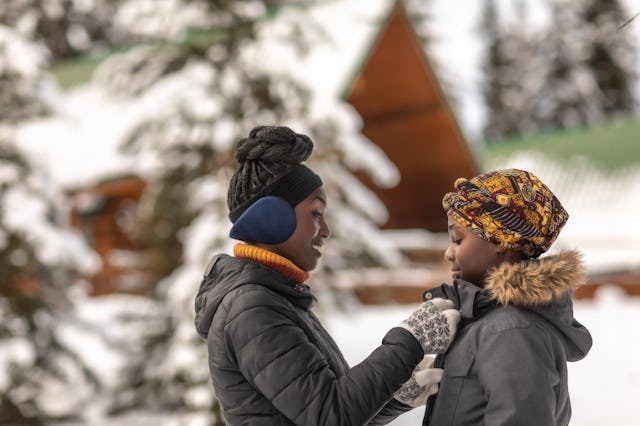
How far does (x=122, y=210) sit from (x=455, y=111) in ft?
24.8

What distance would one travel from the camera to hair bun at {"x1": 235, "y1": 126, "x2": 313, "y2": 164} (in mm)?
2793

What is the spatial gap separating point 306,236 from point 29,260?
28.0ft

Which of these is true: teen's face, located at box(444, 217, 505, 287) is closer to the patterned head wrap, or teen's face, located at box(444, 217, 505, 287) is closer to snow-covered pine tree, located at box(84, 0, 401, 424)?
the patterned head wrap

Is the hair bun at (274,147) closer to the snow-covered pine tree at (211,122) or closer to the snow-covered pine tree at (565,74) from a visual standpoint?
the snow-covered pine tree at (211,122)

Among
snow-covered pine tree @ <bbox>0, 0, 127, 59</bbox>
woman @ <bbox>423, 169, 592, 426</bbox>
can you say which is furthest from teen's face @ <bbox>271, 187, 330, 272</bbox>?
snow-covered pine tree @ <bbox>0, 0, 127, 59</bbox>

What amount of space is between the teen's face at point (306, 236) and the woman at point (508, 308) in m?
0.43

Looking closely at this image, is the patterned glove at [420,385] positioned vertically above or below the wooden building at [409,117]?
below

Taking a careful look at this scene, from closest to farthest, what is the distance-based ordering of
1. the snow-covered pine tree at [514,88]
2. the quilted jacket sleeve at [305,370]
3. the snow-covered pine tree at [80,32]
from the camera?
the quilted jacket sleeve at [305,370] < the snow-covered pine tree at [80,32] < the snow-covered pine tree at [514,88]

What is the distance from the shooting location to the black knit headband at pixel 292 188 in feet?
9.20

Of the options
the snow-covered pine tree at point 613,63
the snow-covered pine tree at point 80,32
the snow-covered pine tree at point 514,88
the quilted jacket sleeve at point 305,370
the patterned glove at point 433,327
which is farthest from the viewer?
the snow-covered pine tree at point 514,88

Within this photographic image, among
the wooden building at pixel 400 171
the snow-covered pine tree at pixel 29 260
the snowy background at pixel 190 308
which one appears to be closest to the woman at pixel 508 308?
the snowy background at pixel 190 308

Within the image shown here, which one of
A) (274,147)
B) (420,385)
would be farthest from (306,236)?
(420,385)

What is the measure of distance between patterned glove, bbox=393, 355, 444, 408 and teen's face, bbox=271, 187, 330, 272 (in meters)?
0.52

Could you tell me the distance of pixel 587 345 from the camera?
2.68m
